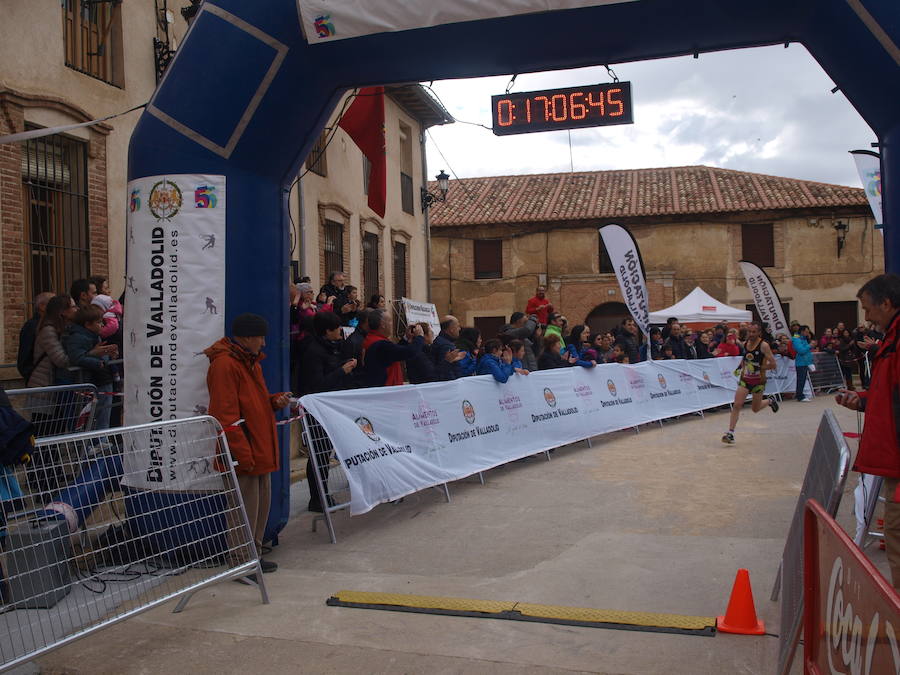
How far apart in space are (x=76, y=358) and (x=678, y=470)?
6.46m

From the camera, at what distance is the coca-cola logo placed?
1904 mm

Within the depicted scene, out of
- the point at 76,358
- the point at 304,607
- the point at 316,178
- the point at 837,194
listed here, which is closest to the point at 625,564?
the point at 304,607

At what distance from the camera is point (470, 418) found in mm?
9039

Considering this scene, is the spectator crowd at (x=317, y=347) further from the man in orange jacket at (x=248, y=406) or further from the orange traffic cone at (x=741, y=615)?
the orange traffic cone at (x=741, y=615)

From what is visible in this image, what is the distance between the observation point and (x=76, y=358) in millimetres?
7219

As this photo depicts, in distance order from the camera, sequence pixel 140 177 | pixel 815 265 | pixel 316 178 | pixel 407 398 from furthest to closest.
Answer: pixel 815 265
pixel 316 178
pixel 407 398
pixel 140 177

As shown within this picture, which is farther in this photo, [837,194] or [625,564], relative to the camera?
[837,194]

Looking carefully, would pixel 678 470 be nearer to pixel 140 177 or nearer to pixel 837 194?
pixel 140 177

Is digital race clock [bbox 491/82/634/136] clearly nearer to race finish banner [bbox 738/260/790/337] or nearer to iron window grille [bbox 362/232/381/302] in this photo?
race finish banner [bbox 738/260/790/337]

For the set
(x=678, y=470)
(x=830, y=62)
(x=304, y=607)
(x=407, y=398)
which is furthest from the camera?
(x=678, y=470)

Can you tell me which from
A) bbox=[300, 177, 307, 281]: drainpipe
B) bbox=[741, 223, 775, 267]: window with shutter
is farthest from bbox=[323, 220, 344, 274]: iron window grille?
bbox=[741, 223, 775, 267]: window with shutter

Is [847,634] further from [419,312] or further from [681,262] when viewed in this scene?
[681,262]

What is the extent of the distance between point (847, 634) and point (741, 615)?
241 cm

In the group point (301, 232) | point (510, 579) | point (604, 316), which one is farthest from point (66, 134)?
point (604, 316)
